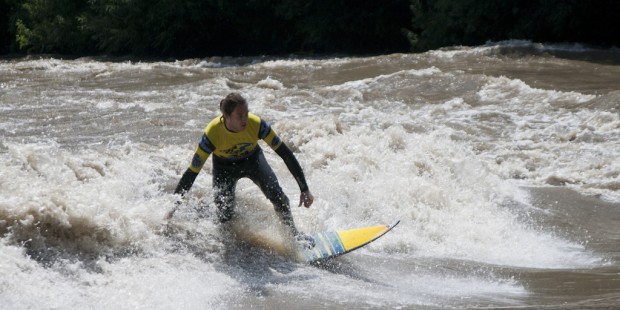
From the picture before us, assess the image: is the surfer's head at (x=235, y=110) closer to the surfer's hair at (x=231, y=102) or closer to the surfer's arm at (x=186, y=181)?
the surfer's hair at (x=231, y=102)

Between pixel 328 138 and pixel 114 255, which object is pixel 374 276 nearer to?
pixel 114 255

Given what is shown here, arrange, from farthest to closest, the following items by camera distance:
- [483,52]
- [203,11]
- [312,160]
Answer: [203,11] → [483,52] → [312,160]

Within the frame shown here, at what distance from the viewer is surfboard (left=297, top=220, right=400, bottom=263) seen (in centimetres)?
626

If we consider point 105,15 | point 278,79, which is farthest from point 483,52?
point 105,15

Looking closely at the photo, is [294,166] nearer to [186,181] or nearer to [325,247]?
[325,247]

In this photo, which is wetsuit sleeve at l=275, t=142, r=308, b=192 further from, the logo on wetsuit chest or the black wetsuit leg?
the black wetsuit leg

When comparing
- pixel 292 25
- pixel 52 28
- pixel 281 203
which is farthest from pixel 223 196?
pixel 52 28

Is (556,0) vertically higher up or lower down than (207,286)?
higher up

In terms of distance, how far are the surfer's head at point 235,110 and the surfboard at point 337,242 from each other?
3.65 ft

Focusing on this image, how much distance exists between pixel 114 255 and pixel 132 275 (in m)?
0.30

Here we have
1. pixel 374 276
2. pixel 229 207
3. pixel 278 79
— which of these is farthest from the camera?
pixel 278 79

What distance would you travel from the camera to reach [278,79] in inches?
669

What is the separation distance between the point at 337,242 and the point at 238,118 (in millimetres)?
1330

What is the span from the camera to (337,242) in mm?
6508
